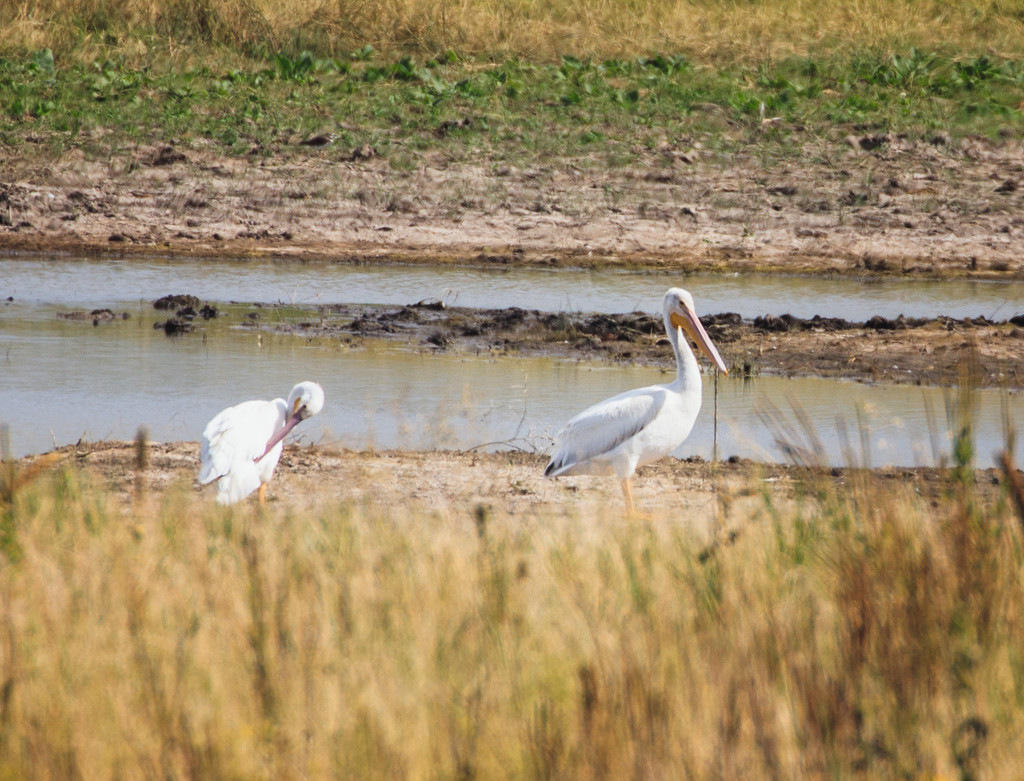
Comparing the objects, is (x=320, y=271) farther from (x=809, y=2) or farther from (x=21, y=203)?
(x=809, y=2)

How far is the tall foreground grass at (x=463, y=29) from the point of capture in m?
19.7

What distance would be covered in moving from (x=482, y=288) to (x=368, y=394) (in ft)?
14.6

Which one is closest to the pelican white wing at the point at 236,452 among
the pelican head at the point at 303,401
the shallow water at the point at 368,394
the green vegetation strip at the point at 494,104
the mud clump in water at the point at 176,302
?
the pelican head at the point at 303,401

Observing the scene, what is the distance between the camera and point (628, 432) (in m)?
7.20

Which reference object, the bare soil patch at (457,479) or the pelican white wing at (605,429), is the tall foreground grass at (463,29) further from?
the pelican white wing at (605,429)

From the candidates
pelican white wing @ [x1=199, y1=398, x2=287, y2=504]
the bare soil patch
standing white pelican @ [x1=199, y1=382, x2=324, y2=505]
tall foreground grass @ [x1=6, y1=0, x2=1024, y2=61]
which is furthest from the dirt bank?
pelican white wing @ [x1=199, y1=398, x2=287, y2=504]

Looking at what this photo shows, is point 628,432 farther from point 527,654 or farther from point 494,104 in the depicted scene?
point 494,104

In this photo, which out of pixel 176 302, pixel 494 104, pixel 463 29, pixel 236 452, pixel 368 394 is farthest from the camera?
pixel 463 29

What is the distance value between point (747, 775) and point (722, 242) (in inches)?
518

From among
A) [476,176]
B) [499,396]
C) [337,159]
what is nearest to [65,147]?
[337,159]

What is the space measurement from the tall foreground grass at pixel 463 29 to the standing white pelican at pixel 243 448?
43.6 ft

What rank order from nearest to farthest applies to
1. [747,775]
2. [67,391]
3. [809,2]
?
[747,775]
[67,391]
[809,2]

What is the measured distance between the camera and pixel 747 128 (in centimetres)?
1788

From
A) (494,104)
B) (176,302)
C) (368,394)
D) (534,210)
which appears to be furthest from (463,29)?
(368,394)
